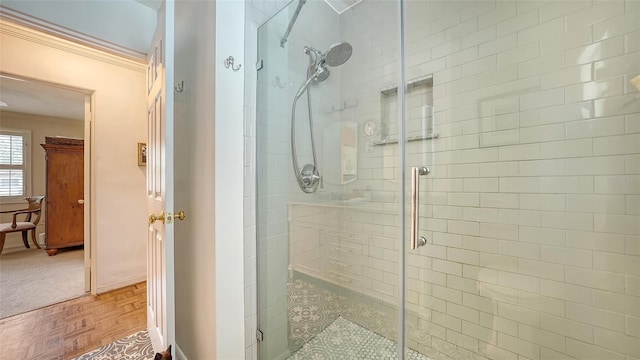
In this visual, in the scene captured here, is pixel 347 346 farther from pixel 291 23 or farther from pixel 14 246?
pixel 14 246

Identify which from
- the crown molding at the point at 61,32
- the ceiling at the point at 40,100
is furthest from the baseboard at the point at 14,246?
the crown molding at the point at 61,32

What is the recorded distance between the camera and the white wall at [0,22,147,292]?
7.78ft

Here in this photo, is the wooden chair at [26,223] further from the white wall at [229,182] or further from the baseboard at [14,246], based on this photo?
the white wall at [229,182]

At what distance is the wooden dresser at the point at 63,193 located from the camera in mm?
3768

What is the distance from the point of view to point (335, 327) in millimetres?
1543

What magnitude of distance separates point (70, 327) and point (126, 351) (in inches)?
27.1

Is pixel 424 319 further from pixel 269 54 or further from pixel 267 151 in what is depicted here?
pixel 269 54

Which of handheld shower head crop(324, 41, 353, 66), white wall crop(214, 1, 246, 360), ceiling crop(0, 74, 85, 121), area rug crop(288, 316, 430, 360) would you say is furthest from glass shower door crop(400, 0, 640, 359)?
ceiling crop(0, 74, 85, 121)

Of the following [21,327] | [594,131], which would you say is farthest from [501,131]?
[21,327]

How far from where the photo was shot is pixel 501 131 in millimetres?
1432

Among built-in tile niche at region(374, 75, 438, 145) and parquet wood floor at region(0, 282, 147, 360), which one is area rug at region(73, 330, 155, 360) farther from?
built-in tile niche at region(374, 75, 438, 145)

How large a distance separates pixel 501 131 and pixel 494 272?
0.81 metres

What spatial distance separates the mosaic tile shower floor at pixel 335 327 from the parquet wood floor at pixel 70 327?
56.2 inches

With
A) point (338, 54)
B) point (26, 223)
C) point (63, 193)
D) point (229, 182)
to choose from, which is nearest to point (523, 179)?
point (338, 54)
